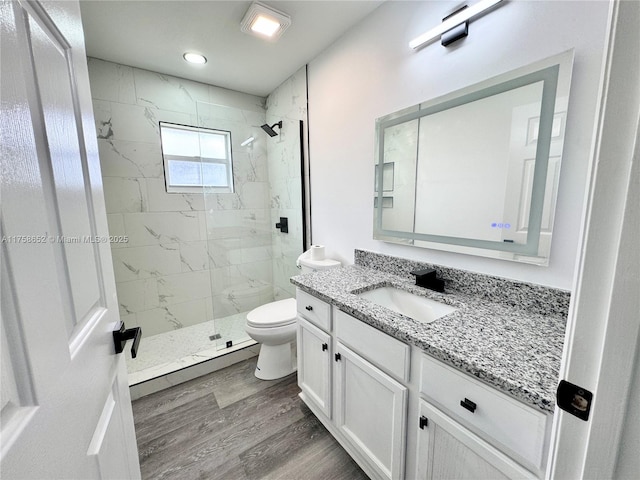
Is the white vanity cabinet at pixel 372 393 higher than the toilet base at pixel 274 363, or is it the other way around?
the white vanity cabinet at pixel 372 393

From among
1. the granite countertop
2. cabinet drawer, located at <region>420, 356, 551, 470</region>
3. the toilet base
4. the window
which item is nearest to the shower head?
the window

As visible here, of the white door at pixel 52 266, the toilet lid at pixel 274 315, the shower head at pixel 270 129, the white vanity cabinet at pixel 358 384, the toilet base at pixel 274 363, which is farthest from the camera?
the shower head at pixel 270 129

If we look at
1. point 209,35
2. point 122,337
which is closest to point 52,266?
point 122,337

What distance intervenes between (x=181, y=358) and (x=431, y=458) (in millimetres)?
1955

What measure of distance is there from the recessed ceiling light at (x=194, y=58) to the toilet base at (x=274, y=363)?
229 cm

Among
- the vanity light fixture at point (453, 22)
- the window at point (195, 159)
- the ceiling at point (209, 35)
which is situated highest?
the ceiling at point (209, 35)

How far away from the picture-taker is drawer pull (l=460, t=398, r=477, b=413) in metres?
Result: 0.76

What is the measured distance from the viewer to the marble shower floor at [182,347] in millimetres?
1991

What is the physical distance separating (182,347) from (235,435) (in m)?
1.10

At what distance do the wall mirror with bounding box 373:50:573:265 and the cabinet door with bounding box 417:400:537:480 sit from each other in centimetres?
70

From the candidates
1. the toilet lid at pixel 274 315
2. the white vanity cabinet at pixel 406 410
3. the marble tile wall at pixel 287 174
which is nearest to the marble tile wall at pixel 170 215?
the marble tile wall at pixel 287 174

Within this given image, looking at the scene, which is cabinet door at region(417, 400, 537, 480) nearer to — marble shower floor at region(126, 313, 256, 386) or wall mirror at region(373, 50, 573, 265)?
wall mirror at region(373, 50, 573, 265)

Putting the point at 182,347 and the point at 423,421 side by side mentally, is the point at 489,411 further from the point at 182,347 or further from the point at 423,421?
the point at 182,347

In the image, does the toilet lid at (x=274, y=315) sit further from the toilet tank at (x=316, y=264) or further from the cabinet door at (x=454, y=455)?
the cabinet door at (x=454, y=455)
